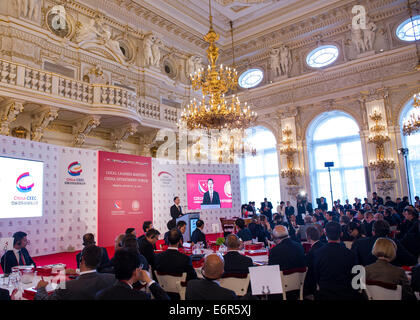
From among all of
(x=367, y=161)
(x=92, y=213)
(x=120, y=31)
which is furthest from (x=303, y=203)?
(x=120, y=31)

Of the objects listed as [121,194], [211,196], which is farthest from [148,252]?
[211,196]

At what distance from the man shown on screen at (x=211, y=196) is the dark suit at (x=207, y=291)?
34.4 feet

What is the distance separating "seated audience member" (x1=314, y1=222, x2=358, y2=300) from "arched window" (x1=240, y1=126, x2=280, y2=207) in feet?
45.6

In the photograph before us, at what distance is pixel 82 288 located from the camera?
7.77ft

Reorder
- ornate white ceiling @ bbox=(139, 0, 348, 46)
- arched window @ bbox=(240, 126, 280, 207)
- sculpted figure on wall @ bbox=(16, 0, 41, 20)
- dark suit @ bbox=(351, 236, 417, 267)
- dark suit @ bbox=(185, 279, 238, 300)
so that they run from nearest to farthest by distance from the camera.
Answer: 1. dark suit @ bbox=(185, 279, 238, 300)
2. dark suit @ bbox=(351, 236, 417, 267)
3. sculpted figure on wall @ bbox=(16, 0, 41, 20)
4. ornate white ceiling @ bbox=(139, 0, 348, 46)
5. arched window @ bbox=(240, 126, 280, 207)

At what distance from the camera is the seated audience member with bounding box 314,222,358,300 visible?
2.88 metres

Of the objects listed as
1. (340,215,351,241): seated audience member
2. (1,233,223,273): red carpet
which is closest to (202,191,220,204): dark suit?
(1,233,223,273): red carpet

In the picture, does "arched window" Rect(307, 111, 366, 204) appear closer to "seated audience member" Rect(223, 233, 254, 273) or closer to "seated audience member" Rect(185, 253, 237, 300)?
"seated audience member" Rect(223, 233, 254, 273)

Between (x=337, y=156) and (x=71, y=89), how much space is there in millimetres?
12634

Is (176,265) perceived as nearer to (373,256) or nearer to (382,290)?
(382,290)

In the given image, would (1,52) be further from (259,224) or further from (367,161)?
(367,161)

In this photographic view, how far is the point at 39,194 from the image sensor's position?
25.9ft

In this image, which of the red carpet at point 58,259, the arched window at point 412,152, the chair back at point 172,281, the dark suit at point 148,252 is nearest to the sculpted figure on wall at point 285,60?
the arched window at point 412,152
